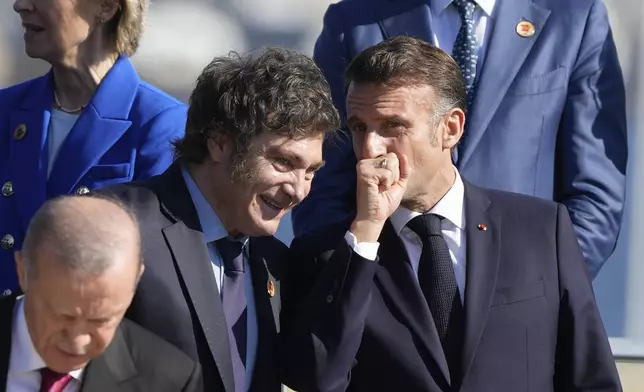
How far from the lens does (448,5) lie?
3.52 m

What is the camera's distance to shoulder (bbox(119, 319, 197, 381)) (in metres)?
2.40

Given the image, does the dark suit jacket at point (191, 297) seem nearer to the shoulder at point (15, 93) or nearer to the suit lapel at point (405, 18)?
the shoulder at point (15, 93)

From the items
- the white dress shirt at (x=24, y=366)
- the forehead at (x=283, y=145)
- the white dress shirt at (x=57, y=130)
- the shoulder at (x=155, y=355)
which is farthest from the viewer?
the white dress shirt at (x=57, y=130)

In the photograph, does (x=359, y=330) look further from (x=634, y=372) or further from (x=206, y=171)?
(x=634, y=372)

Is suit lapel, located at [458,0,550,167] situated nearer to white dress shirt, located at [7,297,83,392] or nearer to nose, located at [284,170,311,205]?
nose, located at [284,170,311,205]

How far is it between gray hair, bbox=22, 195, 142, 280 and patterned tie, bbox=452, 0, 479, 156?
4.62 feet

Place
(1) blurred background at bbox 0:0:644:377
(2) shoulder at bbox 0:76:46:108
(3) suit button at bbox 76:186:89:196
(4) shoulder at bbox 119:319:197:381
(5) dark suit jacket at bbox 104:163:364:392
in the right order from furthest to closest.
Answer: (1) blurred background at bbox 0:0:644:377, (2) shoulder at bbox 0:76:46:108, (3) suit button at bbox 76:186:89:196, (5) dark suit jacket at bbox 104:163:364:392, (4) shoulder at bbox 119:319:197:381

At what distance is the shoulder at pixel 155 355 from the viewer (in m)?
2.40

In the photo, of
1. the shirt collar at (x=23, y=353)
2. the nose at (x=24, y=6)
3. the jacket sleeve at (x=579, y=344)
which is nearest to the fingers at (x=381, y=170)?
the jacket sleeve at (x=579, y=344)

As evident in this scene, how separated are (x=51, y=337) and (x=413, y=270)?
0.96 meters

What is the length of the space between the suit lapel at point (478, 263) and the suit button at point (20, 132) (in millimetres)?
1084

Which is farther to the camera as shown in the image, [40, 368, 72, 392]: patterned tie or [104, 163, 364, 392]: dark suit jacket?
[104, 163, 364, 392]: dark suit jacket

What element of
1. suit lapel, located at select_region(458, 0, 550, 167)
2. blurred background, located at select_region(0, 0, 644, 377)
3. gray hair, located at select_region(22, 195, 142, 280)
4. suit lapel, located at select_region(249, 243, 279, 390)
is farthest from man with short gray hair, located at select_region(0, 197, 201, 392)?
blurred background, located at select_region(0, 0, 644, 377)

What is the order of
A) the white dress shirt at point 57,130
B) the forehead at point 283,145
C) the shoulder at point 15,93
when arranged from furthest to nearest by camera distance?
the shoulder at point 15,93, the white dress shirt at point 57,130, the forehead at point 283,145
